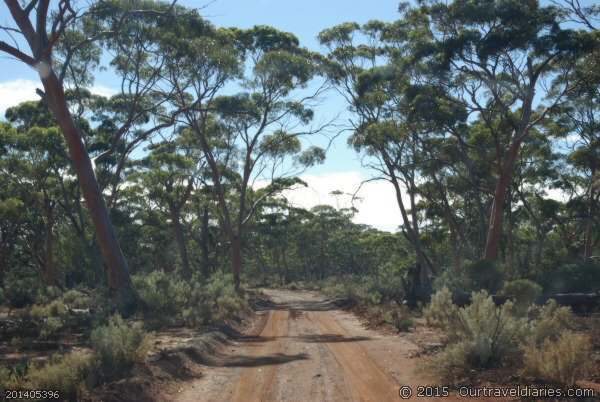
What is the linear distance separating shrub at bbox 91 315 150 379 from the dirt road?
96 cm

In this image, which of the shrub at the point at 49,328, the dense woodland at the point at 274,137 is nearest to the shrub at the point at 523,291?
the dense woodland at the point at 274,137

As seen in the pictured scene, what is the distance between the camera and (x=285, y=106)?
108 ft

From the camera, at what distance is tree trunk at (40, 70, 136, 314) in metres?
17.6

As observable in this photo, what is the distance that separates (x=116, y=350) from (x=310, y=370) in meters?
3.59

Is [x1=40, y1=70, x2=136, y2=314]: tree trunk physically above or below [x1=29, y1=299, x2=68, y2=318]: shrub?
above

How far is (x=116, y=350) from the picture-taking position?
955 cm

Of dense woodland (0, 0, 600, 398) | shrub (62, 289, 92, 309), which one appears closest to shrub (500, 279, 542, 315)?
dense woodland (0, 0, 600, 398)

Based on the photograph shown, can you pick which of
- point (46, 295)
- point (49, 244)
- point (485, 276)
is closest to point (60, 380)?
point (485, 276)

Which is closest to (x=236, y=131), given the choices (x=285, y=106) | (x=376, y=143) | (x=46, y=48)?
(x=285, y=106)

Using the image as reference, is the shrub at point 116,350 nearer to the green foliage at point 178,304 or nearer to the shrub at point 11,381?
the shrub at point 11,381

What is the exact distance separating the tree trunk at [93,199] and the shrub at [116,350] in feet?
25.7

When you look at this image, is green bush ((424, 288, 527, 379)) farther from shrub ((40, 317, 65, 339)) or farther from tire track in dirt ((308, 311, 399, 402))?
shrub ((40, 317, 65, 339))

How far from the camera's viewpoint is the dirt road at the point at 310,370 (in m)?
9.05

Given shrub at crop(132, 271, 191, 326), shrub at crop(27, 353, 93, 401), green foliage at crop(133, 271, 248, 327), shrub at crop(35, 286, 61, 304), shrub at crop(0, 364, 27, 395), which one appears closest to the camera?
shrub at crop(0, 364, 27, 395)
